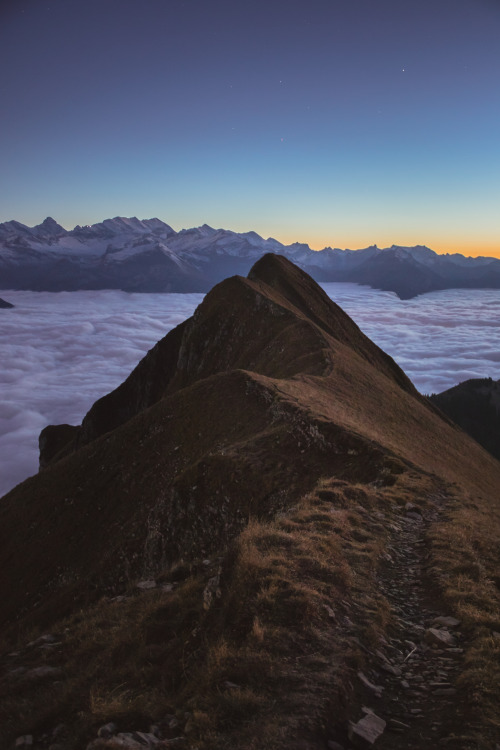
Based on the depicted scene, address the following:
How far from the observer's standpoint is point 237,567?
32.1ft

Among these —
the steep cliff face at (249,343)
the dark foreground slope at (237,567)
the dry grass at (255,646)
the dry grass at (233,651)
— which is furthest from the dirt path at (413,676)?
the steep cliff face at (249,343)

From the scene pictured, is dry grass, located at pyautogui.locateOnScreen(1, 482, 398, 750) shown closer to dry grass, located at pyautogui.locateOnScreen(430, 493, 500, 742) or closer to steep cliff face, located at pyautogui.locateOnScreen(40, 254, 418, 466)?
dry grass, located at pyautogui.locateOnScreen(430, 493, 500, 742)

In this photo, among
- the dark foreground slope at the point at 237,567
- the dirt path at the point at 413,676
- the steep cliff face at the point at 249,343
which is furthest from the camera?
the steep cliff face at the point at 249,343

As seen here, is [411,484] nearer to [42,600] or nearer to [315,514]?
[315,514]

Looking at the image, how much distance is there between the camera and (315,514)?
14.0m

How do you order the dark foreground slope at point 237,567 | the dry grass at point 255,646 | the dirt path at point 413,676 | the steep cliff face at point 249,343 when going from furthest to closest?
the steep cliff face at point 249,343 → the dark foreground slope at point 237,567 → the dry grass at point 255,646 → the dirt path at point 413,676

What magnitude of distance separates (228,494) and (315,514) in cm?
918

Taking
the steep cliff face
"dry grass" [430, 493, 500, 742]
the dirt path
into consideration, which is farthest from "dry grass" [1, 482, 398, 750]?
the steep cliff face

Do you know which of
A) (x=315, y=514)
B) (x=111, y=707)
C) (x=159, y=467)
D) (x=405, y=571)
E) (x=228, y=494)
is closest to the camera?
(x=111, y=707)

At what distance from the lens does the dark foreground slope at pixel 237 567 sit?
22.8ft

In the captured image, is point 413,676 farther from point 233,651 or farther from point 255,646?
point 233,651

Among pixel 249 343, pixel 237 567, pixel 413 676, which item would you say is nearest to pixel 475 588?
pixel 413 676

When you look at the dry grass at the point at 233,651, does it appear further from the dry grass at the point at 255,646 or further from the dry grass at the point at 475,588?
the dry grass at the point at 475,588

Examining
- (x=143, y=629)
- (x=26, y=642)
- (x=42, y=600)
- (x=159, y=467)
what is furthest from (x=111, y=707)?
(x=42, y=600)
